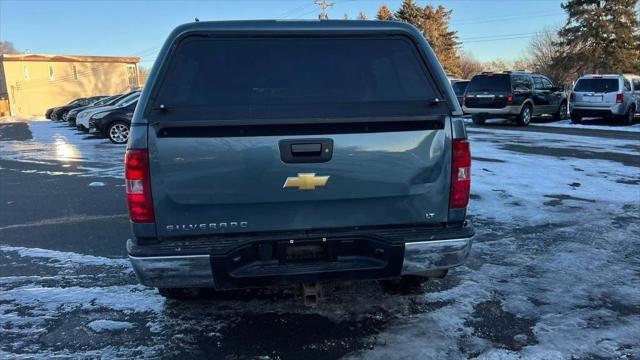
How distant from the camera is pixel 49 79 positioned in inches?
1970

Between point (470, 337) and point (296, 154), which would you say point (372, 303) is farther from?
point (296, 154)

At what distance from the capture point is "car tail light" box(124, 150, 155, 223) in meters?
2.92

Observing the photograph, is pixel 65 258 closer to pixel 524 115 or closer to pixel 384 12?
pixel 524 115

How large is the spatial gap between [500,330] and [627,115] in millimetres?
18566

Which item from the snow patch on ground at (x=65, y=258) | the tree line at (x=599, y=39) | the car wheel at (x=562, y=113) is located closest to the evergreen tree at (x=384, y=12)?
the tree line at (x=599, y=39)

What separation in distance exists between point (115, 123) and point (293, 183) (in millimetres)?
14297

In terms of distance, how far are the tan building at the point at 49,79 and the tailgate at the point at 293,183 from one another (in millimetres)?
53369

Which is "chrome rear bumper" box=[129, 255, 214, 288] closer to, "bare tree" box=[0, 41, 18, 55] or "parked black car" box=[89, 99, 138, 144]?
"parked black car" box=[89, 99, 138, 144]

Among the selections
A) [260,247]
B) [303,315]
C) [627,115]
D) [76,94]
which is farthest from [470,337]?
[76,94]

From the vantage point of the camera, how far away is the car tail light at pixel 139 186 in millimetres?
2924

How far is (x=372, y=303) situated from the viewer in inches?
154

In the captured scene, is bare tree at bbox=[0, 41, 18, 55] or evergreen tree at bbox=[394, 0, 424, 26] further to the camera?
bare tree at bbox=[0, 41, 18, 55]

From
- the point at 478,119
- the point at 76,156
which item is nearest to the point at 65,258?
the point at 76,156

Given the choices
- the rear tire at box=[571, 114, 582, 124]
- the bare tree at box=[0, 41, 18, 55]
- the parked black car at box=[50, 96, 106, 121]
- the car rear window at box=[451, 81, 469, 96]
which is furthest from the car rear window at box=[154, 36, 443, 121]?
the bare tree at box=[0, 41, 18, 55]
